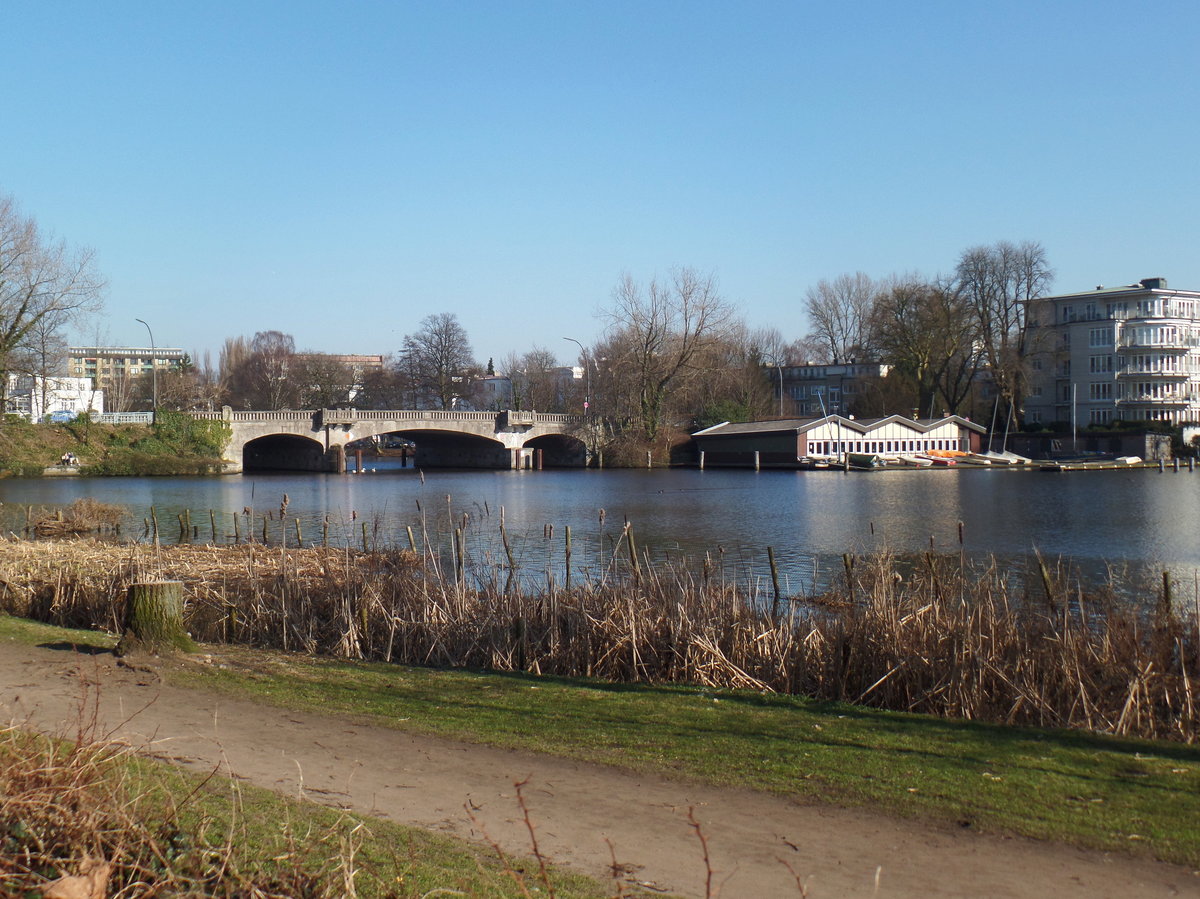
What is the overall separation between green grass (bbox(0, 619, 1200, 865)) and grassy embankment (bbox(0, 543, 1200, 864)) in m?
0.03

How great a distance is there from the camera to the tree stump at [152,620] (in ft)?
38.9

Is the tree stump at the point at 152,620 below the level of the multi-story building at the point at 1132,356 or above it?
below

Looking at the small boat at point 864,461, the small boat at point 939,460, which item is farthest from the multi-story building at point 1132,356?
the small boat at point 864,461

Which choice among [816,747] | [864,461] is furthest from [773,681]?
[864,461]

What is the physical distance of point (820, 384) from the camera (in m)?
113

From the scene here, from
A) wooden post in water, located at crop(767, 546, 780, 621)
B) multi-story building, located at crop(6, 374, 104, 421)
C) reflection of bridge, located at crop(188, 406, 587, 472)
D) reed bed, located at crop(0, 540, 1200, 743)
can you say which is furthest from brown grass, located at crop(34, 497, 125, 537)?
reflection of bridge, located at crop(188, 406, 587, 472)

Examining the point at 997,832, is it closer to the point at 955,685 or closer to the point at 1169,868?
the point at 1169,868

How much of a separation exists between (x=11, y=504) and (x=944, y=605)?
3725cm

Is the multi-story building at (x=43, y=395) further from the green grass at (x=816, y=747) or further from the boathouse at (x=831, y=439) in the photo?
the green grass at (x=816, y=747)

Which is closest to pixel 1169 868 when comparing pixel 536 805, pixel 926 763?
pixel 926 763

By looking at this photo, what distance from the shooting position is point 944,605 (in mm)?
11375

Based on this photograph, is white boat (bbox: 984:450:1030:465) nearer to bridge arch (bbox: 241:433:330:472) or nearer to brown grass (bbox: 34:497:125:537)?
bridge arch (bbox: 241:433:330:472)

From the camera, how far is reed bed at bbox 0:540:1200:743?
9.70 meters

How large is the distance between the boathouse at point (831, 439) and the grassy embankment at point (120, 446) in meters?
34.9
